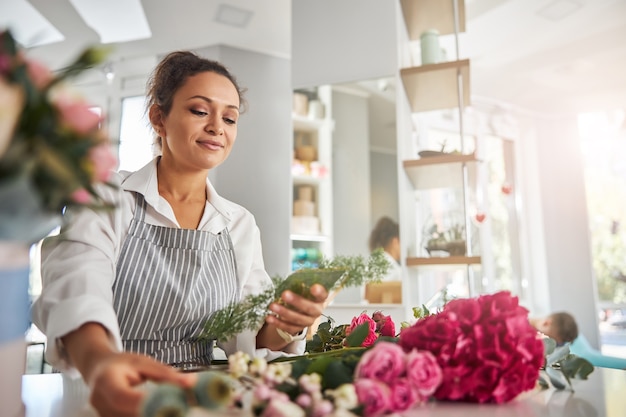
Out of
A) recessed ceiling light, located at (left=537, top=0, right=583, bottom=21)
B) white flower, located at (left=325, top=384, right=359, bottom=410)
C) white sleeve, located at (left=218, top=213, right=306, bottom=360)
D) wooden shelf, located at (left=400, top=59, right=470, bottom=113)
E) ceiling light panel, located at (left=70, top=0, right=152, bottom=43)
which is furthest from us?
recessed ceiling light, located at (left=537, top=0, right=583, bottom=21)

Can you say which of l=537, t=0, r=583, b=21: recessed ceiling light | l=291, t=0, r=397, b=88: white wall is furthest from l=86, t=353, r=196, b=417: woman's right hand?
l=537, t=0, r=583, b=21: recessed ceiling light

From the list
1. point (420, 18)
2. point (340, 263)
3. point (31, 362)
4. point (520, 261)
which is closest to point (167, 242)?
point (340, 263)

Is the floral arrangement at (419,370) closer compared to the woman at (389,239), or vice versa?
the floral arrangement at (419,370)

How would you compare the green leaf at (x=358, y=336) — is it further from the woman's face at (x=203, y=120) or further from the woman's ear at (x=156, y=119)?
the woman's ear at (x=156, y=119)

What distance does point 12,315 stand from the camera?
0.35 meters

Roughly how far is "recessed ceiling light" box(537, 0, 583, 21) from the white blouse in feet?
10.6

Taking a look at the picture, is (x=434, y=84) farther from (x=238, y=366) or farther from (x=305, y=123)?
(x=238, y=366)

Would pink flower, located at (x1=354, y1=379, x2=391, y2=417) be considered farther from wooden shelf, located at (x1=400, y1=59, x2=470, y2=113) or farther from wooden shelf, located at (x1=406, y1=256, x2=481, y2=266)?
wooden shelf, located at (x1=400, y1=59, x2=470, y2=113)

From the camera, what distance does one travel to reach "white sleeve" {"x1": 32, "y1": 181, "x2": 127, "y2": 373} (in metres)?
0.49

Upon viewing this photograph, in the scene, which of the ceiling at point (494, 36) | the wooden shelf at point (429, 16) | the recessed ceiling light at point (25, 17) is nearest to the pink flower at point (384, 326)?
the wooden shelf at point (429, 16)

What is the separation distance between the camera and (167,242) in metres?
0.83

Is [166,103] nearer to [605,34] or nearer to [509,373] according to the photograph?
[509,373]

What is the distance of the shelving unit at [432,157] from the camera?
7.54 ft

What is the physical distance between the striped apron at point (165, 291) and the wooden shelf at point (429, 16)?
2.10 metres
